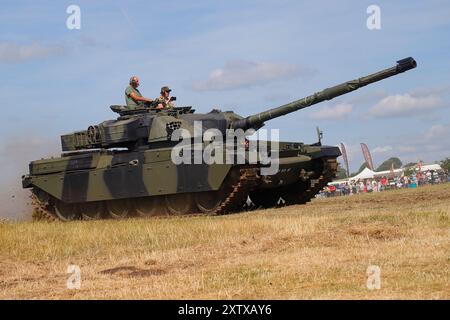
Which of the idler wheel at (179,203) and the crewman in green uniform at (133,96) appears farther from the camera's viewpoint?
the crewman in green uniform at (133,96)

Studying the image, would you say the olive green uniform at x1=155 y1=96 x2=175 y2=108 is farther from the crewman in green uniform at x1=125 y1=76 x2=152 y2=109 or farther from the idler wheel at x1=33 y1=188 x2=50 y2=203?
the idler wheel at x1=33 y1=188 x2=50 y2=203

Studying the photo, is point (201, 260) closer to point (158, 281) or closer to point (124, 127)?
point (158, 281)

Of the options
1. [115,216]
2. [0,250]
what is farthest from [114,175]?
[0,250]

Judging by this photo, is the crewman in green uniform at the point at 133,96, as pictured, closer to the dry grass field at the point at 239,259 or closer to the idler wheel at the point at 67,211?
the idler wheel at the point at 67,211

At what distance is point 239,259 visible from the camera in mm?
10633

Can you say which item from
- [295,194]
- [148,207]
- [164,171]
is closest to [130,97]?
[164,171]

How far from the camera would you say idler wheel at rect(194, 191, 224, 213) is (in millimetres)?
20844

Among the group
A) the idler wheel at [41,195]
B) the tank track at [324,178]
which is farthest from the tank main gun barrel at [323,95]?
the idler wheel at [41,195]

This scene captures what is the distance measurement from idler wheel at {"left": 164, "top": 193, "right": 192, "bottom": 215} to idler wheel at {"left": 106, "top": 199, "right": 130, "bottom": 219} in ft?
5.39

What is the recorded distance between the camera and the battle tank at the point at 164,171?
66.9ft

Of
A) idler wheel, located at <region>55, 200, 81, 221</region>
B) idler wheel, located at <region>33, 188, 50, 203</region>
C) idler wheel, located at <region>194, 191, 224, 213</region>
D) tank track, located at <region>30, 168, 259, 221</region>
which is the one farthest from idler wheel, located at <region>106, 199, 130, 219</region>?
idler wheel, located at <region>194, 191, 224, 213</region>

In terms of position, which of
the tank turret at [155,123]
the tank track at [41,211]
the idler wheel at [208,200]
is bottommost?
the tank track at [41,211]

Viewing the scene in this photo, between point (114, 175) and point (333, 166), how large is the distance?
22.3 feet

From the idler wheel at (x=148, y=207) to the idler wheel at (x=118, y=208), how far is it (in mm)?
364
